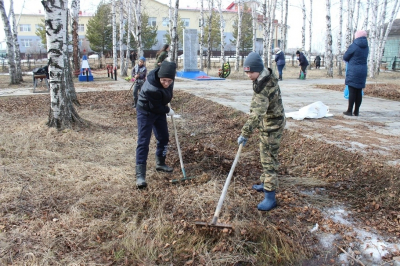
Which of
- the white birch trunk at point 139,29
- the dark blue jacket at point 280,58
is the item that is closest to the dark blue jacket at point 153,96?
the dark blue jacket at point 280,58

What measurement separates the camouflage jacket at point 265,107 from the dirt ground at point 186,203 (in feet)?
2.81

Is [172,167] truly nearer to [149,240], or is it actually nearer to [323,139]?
[149,240]

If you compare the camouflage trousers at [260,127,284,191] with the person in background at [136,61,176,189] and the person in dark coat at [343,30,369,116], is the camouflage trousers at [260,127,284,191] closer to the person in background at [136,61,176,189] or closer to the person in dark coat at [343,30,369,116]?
the person in background at [136,61,176,189]

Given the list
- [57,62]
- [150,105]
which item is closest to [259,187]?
[150,105]

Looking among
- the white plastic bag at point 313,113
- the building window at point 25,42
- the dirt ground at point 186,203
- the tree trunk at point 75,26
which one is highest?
the building window at point 25,42

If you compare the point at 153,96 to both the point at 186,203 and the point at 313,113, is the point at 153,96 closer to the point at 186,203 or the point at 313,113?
the point at 186,203

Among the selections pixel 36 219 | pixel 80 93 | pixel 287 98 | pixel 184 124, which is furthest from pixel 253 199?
pixel 80 93

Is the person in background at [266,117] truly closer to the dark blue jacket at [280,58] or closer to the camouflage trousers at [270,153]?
the camouflage trousers at [270,153]

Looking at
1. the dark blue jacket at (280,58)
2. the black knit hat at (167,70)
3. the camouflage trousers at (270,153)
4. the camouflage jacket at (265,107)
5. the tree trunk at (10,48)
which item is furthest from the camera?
the dark blue jacket at (280,58)

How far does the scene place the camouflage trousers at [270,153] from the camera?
3.40 metres

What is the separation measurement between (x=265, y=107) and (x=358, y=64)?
4.81 m

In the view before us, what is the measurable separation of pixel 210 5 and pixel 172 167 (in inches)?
907

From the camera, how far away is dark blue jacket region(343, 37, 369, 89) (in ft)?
22.7

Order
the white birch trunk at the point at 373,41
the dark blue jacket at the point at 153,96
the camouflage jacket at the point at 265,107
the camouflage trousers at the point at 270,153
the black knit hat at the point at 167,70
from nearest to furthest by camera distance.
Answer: the camouflage jacket at the point at 265,107, the camouflage trousers at the point at 270,153, the black knit hat at the point at 167,70, the dark blue jacket at the point at 153,96, the white birch trunk at the point at 373,41
